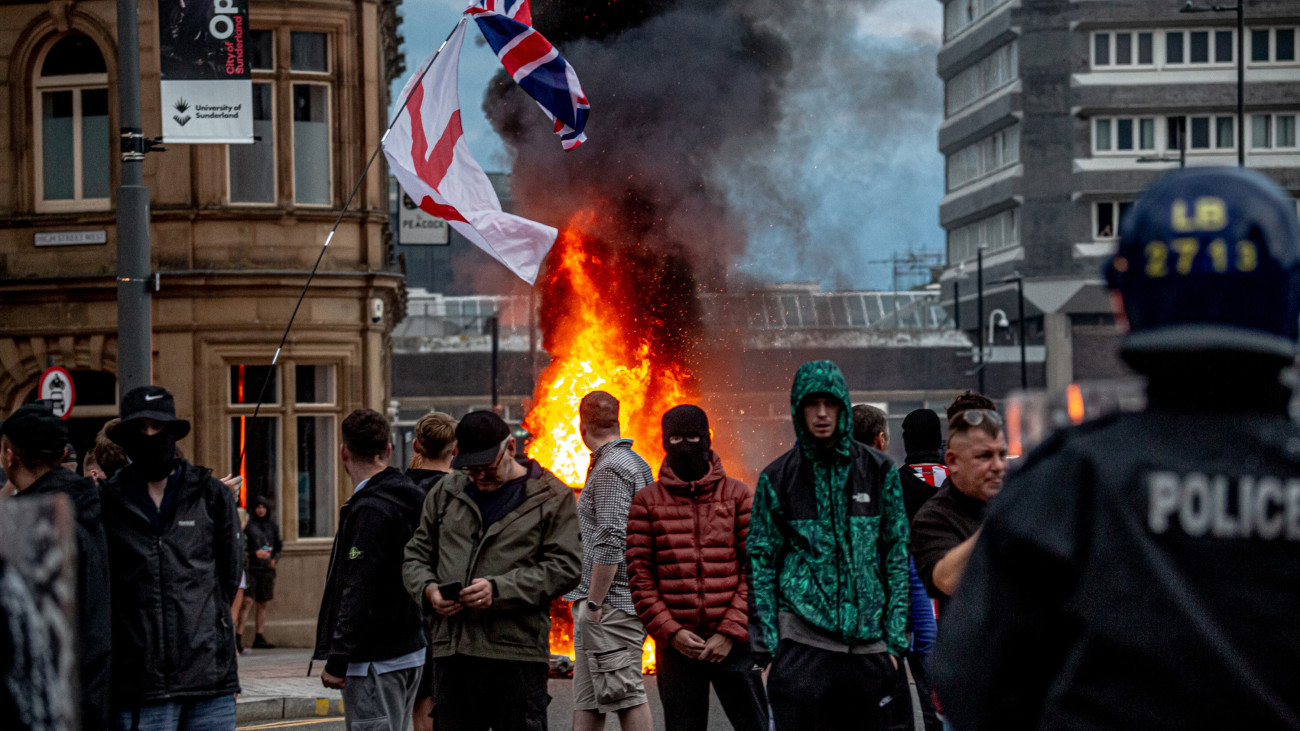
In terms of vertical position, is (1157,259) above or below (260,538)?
above

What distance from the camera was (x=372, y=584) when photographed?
6.61 meters

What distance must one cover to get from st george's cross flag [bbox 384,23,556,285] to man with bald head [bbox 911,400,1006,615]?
562cm

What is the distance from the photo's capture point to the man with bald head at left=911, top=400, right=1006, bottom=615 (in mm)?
4902

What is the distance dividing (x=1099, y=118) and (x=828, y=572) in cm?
Result: 5975

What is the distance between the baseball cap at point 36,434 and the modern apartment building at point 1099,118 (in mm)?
56424

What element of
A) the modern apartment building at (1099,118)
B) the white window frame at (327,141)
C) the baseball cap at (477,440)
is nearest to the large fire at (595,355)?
the white window frame at (327,141)

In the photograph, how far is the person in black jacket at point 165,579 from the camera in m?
5.43

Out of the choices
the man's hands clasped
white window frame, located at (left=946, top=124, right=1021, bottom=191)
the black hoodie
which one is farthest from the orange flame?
white window frame, located at (left=946, top=124, right=1021, bottom=191)

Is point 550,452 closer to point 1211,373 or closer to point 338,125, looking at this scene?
point 338,125

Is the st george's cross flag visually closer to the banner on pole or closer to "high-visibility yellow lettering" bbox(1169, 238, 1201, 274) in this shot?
the banner on pole

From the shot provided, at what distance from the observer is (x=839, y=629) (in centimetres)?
561

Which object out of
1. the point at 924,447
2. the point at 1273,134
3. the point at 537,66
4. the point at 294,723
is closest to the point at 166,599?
the point at 924,447

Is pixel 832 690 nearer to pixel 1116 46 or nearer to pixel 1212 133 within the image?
pixel 1116 46

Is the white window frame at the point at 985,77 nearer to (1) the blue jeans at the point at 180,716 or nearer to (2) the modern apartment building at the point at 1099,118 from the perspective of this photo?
(2) the modern apartment building at the point at 1099,118
